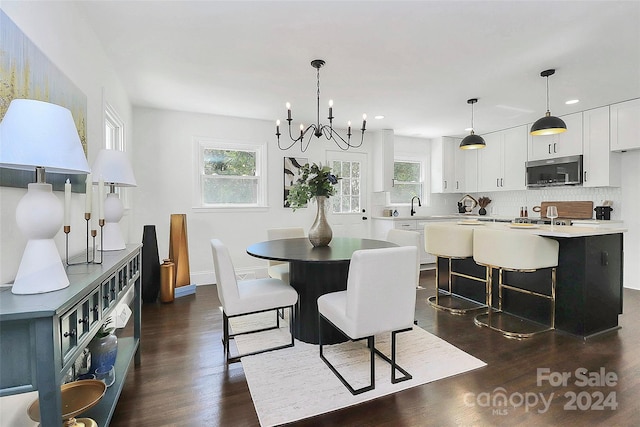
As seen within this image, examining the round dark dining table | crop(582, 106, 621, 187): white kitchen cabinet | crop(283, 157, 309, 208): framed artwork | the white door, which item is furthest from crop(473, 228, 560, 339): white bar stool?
crop(283, 157, 309, 208): framed artwork

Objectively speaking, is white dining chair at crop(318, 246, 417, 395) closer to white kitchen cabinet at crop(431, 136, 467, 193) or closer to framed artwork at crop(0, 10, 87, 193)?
framed artwork at crop(0, 10, 87, 193)

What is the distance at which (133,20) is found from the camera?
2.26m

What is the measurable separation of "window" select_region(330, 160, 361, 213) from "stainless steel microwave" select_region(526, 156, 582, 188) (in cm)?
286

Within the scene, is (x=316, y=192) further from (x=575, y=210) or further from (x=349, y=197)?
(x=575, y=210)

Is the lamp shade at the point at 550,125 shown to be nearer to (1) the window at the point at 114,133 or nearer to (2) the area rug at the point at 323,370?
(2) the area rug at the point at 323,370

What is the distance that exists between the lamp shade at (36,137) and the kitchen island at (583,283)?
3.19 metres

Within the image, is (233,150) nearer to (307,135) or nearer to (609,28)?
(307,135)

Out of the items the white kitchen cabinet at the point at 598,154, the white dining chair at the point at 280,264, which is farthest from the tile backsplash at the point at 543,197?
the white dining chair at the point at 280,264

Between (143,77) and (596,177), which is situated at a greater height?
(143,77)

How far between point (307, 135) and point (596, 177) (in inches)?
170

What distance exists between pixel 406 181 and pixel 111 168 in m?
5.36

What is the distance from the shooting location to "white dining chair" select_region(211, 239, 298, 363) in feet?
7.21

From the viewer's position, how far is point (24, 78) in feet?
4.47

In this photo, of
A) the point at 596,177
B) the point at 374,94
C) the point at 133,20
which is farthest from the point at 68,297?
the point at 596,177
